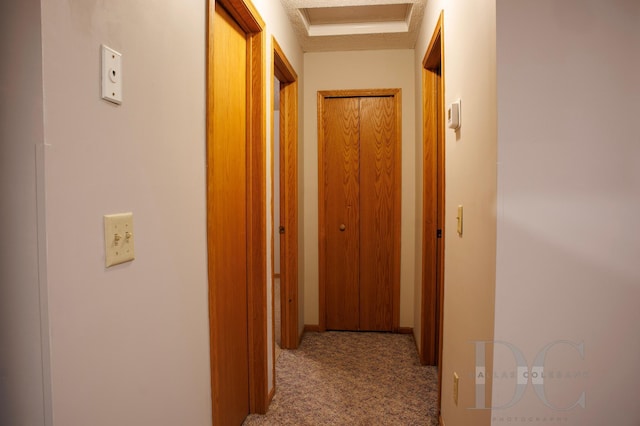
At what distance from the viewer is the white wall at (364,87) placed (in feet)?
11.3

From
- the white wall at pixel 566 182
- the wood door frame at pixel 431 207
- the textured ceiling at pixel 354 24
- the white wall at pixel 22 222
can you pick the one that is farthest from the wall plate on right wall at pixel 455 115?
the white wall at pixel 22 222

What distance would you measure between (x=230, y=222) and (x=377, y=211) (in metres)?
1.86

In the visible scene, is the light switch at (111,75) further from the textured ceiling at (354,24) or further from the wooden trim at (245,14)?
the textured ceiling at (354,24)

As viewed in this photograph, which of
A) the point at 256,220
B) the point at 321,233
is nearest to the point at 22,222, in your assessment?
the point at 256,220

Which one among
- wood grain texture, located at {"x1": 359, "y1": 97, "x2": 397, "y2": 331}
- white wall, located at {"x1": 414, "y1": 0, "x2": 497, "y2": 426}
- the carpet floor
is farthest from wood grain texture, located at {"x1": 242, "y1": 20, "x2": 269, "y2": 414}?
wood grain texture, located at {"x1": 359, "y1": 97, "x2": 397, "y2": 331}

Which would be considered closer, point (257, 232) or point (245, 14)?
point (245, 14)

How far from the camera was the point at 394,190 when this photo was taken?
3469 mm

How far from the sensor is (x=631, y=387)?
4.04ft

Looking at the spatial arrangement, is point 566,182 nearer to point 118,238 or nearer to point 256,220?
point 118,238

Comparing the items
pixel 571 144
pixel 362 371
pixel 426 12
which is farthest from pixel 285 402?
pixel 426 12

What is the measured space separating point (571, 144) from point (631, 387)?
2.53 feet

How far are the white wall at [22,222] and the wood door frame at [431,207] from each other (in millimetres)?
2259

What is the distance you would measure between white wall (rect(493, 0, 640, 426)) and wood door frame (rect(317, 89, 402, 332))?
2.27 meters

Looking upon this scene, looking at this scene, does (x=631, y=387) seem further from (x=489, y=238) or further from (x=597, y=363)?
(x=489, y=238)
